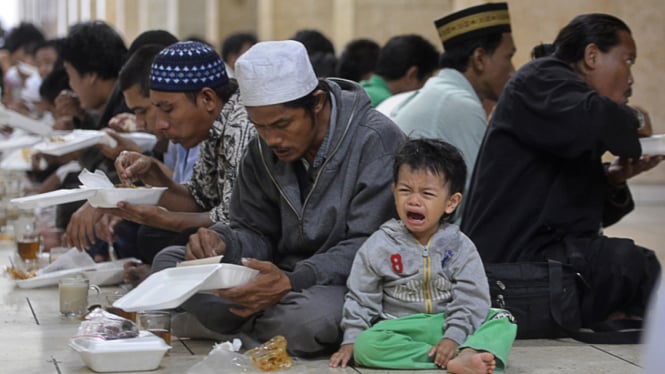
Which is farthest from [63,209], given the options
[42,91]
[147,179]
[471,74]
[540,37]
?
[540,37]

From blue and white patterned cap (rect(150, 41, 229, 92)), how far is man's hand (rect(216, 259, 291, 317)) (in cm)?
123

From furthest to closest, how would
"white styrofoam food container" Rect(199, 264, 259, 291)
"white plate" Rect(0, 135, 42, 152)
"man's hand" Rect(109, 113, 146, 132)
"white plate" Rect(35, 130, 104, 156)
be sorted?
"white plate" Rect(0, 135, 42, 152) < "man's hand" Rect(109, 113, 146, 132) < "white plate" Rect(35, 130, 104, 156) < "white styrofoam food container" Rect(199, 264, 259, 291)

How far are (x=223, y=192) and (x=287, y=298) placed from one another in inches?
41.0

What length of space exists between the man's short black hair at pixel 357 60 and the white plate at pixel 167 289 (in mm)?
5193

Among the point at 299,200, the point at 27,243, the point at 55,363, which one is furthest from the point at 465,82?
the point at 27,243

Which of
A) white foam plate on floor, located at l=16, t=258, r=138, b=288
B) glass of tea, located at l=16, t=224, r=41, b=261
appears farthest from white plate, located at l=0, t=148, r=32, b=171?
white foam plate on floor, located at l=16, t=258, r=138, b=288

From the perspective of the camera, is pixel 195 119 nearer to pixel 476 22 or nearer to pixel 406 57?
pixel 476 22

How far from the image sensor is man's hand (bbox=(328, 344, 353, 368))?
4059mm

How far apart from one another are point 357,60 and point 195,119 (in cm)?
421

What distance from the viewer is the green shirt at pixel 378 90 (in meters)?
7.81

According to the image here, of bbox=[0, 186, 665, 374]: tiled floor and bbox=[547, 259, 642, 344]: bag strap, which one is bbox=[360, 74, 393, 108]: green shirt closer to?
bbox=[0, 186, 665, 374]: tiled floor

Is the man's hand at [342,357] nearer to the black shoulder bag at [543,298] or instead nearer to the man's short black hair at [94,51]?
the black shoulder bag at [543,298]

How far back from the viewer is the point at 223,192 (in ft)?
16.8

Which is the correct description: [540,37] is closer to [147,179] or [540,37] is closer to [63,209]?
[63,209]
